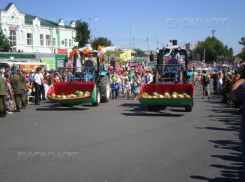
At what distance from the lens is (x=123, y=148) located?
7328 millimetres

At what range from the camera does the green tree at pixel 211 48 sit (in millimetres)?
110562

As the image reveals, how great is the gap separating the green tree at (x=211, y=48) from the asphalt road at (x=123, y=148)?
10275 cm

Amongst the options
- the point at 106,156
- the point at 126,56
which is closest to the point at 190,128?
the point at 106,156

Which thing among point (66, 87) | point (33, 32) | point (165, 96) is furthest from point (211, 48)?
point (165, 96)

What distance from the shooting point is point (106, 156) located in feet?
21.8

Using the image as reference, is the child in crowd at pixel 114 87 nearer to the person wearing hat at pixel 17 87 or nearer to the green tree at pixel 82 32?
the person wearing hat at pixel 17 87

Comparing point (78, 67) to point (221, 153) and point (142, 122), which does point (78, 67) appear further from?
point (221, 153)

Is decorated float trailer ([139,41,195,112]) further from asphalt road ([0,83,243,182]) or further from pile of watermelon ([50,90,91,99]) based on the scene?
pile of watermelon ([50,90,91,99])

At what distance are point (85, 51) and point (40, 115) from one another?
17.1 feet

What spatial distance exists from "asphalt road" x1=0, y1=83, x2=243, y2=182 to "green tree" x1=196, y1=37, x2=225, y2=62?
337 feet

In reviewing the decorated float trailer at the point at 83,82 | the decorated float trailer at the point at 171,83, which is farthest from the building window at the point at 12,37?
the decorated float trailer at the point at 171,83

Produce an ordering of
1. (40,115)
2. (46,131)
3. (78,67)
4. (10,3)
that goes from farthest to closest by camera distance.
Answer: (10,3)
(78,67)
(40,115)
(46,131)

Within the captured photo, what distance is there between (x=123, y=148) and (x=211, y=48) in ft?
356

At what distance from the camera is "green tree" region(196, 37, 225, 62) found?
11056cm
